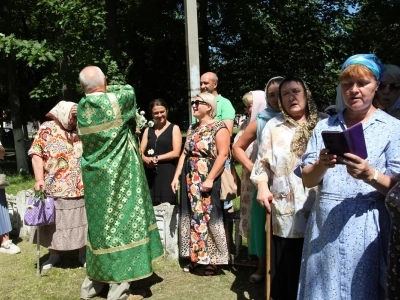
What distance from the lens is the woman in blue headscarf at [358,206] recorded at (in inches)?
89.5

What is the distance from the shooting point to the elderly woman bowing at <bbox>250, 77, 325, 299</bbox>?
10.3 ft

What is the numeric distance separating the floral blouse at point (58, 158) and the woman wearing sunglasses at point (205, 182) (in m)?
1.15

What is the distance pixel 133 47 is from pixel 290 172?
14646mm

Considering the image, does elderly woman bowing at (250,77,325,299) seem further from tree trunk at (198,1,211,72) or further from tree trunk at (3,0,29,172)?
tree trunk at (198,1,211,72)

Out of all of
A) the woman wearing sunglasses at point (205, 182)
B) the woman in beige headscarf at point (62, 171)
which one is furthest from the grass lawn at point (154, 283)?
the woman in beige headscarf at point (62, 171)

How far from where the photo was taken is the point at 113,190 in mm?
3814

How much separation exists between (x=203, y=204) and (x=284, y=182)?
1447 millimetres

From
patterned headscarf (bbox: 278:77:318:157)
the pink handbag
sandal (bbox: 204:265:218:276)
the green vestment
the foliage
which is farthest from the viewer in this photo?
the foliage

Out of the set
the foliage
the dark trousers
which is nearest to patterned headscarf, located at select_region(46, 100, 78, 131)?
the dark trousers

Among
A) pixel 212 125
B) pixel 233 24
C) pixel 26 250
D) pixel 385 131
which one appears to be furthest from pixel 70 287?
pixel 233 24

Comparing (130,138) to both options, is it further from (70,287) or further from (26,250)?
(26,250)

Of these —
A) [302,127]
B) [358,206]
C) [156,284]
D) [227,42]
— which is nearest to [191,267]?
[156,284]

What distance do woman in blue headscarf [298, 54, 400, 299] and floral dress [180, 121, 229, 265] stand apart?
2.09 metres

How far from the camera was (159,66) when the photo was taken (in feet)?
57.5
